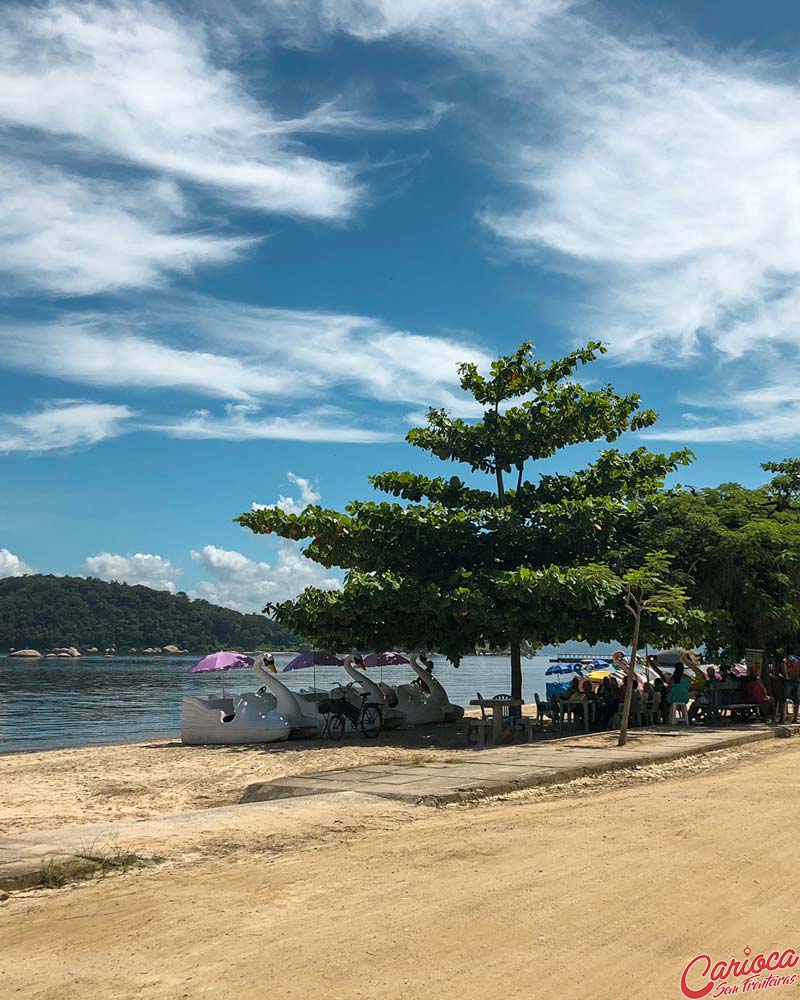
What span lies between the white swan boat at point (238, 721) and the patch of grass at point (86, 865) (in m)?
13.1

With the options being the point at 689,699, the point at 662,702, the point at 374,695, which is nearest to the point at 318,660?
the point at 374,695

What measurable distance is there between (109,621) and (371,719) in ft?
428

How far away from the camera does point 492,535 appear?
20.8 m

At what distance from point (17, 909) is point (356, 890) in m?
2.06

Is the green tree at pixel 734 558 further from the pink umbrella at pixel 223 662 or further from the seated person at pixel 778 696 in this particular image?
the pink umbrella at pixel 223 662

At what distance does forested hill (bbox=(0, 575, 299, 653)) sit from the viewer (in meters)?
141

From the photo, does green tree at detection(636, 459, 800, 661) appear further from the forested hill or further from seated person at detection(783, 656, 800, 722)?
the forested hill

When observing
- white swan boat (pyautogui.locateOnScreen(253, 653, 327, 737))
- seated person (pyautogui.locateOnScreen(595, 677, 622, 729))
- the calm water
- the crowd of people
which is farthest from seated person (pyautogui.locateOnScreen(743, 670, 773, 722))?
the calm water

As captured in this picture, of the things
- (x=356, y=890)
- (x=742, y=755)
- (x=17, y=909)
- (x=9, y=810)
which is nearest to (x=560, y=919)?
(x=356, y=890)

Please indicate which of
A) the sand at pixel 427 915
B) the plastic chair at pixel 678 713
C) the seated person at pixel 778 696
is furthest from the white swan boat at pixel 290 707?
the sand at pixel 427 915

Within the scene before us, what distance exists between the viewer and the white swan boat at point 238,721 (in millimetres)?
20062

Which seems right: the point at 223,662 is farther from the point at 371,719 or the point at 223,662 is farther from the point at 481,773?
the point at 481,773

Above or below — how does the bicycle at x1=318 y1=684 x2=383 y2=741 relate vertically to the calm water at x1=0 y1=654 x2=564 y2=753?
above

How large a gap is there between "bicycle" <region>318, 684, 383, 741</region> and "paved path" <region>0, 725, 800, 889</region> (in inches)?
236
